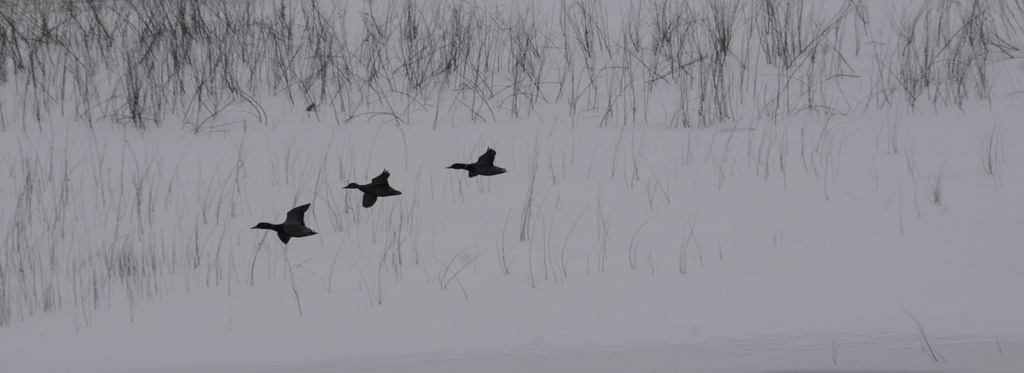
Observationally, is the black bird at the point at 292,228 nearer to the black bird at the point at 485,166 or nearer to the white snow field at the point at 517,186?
the white snow field at the point at 517,186

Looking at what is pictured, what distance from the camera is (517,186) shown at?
12.9ft

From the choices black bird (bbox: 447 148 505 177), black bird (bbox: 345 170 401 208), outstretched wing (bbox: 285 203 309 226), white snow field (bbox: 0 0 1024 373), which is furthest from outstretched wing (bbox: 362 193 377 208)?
black bird (bbox: 447 148 505 177)

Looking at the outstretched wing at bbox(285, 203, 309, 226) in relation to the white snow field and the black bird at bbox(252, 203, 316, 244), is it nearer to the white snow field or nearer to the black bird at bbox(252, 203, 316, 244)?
the black bird at bbox(252, 203, 316, 244)

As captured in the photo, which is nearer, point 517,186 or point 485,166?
point 485,166

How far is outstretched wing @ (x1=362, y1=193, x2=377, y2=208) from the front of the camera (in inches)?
134

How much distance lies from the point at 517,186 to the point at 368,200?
738 millimetres

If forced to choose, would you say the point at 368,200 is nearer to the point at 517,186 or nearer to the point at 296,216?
the point at 296,216

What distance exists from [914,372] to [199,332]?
1848 mm

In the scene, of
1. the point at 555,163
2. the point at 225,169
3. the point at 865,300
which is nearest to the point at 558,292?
the point at 865,300

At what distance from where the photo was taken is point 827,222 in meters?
3.33

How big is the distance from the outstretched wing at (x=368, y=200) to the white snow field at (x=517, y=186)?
0.10 metres

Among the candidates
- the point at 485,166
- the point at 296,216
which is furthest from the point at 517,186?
the point at 296,216

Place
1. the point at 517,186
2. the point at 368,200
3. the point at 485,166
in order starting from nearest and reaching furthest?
the point at 368,200
the point at 485,166
the point at 517,186

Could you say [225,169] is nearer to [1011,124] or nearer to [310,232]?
[310,232]
